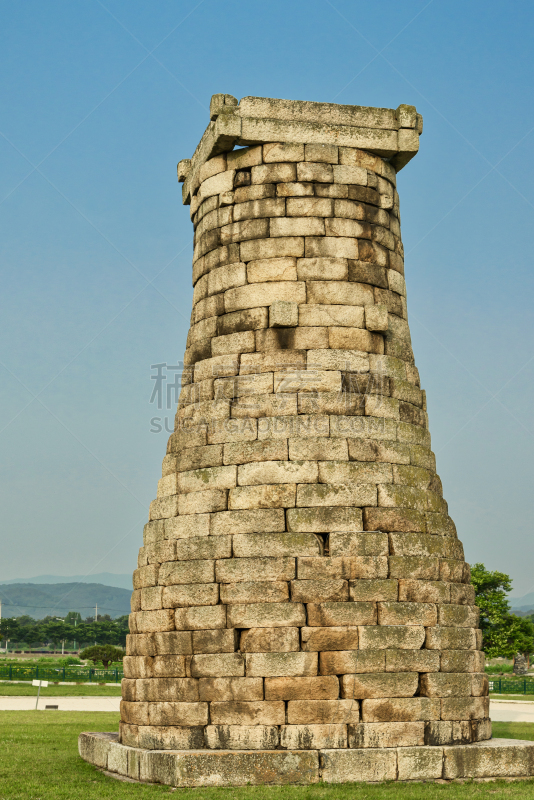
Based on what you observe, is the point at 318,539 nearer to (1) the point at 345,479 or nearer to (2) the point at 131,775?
(1) the point at 345,479

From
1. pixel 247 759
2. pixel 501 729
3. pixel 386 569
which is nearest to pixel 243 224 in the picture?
pixel 386 569

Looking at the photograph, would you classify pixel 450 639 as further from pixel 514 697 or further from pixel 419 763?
pixel 514 697

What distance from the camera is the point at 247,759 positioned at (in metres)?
10.6

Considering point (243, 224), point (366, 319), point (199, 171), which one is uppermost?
point (199, 171)

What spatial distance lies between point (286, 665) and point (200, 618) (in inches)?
57.2

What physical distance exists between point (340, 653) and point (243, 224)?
7.03 m

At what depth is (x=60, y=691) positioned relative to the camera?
35.1 m

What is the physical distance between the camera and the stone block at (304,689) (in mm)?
11047

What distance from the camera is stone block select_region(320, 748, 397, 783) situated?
1052 centimetres

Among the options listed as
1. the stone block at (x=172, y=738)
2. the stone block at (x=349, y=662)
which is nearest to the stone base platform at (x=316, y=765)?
the stone block at (x=172, y=738)

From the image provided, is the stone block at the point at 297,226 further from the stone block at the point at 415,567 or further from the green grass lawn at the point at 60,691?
the green grass lawn at the point at 60,691

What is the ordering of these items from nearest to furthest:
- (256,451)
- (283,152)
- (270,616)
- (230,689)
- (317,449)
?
(230,689), (270,616), (317,449), (256,451), (283,152)

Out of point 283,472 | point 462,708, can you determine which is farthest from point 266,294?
point 462,708

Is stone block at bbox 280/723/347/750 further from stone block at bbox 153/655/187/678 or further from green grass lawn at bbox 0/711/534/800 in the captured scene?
stone block at bbox 153/655/187/678
